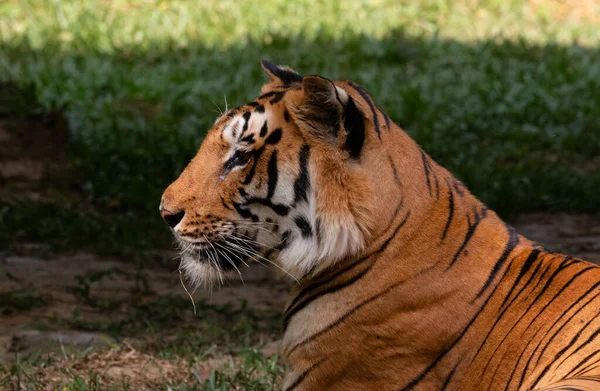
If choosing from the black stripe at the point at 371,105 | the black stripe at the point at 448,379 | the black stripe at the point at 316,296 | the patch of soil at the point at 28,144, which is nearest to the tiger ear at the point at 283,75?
the black stripe at the point at 371,105

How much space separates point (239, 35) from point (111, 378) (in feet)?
20.1

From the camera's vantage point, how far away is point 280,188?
2658mm

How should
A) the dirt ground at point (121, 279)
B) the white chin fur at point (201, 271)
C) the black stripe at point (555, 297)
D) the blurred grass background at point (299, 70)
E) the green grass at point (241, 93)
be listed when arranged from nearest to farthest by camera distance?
the black stripe at point (555, 297) < the white chin fur at point (201, 271) < the dirt ground at point (121, 279) < the green grass at point (241, 93) < the blurred grass background at point (299, 70)

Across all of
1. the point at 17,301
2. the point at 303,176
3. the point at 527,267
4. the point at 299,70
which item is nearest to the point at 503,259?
the point at 527,267

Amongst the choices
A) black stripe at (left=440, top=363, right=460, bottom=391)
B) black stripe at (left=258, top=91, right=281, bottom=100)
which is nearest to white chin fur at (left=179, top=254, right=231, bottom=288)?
black stripe at (left=258, top=91, right=281, bottom=100)

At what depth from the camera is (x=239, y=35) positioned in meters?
9.30

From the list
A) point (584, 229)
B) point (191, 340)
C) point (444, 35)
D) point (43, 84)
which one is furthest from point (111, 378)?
point (444, 35)

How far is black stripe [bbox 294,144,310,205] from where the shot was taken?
8.54 ft

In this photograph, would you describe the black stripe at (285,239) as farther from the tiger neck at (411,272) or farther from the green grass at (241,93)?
the green grass at (241,93)

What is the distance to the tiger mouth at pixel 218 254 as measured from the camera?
2.78m

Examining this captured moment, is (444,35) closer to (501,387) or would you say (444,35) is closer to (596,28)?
(596,28)

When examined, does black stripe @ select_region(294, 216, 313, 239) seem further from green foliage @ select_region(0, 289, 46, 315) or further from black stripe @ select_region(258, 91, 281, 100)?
green foliage @ select_region(0, 289, 46, 315)

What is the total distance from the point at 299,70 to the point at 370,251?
583 cm

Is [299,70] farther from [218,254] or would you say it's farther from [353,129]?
[353,129]
